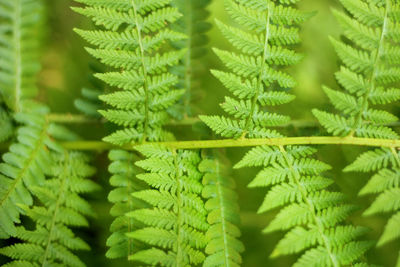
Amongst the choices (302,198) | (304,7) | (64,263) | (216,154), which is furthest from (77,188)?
(304,7)

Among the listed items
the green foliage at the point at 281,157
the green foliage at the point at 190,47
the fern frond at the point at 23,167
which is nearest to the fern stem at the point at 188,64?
the green foliage at the point at 190,47

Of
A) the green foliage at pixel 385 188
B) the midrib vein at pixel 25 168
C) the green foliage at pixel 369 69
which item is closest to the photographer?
the green foliage at pixel 385 188

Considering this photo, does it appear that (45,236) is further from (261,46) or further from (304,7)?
(304,7)

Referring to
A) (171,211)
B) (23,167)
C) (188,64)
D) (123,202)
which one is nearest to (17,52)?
(23,167)

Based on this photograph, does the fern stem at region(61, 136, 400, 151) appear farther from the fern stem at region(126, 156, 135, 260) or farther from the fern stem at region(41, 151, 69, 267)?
the fern stem at region(41, 151, 69, 267)

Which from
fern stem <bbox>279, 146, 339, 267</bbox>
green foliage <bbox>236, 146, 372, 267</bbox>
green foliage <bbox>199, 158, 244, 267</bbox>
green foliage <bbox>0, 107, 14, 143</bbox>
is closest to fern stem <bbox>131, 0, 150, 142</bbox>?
green foliage <bbox>199, 158, 244, 267</bbox>

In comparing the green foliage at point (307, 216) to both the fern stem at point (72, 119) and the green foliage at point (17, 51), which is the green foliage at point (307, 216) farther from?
the green foliage at point (17, 51)
